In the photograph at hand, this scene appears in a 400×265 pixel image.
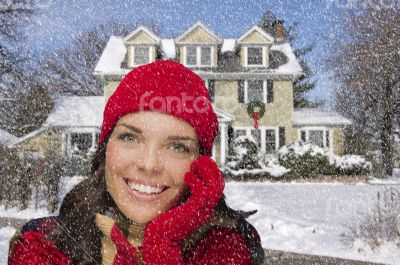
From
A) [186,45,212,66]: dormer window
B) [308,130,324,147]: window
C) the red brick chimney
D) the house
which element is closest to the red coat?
the house

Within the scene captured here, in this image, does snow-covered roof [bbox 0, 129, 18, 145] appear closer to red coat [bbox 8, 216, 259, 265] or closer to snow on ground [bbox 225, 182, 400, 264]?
snow on ground [bbox 225, 182, 400, 264]

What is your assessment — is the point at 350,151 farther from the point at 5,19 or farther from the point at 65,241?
the point at 65,241

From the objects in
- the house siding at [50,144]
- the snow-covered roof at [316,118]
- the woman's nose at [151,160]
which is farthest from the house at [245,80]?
the woman's nose at [151,160]

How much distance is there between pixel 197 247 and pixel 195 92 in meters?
0.42

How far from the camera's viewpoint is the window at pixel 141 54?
758 inches

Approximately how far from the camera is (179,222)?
3.86 feet

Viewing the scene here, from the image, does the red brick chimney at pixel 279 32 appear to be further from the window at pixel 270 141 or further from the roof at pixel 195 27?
the window at pixel 270 141

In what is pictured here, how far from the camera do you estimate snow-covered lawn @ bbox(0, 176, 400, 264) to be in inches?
271

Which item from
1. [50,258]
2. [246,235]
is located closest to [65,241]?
[50,258]

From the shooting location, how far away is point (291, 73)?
20078 millimetres

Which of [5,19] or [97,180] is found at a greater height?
[5,19]

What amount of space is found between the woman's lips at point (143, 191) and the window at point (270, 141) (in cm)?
1899

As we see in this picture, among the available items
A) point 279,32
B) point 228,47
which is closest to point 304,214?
point 228,47

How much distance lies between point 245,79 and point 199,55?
2.14m
